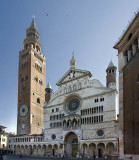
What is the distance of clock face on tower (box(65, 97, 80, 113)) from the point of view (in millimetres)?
45794

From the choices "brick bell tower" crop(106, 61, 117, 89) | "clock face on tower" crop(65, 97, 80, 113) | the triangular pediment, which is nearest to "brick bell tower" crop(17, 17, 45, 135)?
the triangular pediment

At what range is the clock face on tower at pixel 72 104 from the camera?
4579 centimetres

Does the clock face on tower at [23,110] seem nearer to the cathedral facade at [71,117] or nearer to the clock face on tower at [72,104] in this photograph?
the cathedral facade at [71,117]

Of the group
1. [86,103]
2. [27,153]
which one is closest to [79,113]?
[86,103]

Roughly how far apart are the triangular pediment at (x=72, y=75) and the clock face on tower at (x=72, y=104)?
537 centimetres

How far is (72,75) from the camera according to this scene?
49.0 meters

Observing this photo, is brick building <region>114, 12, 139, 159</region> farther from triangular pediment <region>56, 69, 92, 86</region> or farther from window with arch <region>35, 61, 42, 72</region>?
window with arch <region>35, 61, 42, 72</region>

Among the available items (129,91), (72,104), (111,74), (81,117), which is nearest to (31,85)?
(72,104)

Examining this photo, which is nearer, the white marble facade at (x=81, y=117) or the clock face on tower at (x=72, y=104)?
the white marble facade at (x=81, y=117)

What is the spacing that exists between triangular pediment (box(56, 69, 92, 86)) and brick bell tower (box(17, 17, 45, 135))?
46.8 feet

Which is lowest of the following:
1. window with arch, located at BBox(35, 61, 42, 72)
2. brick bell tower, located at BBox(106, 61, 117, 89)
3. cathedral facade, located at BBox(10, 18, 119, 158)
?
cathedral facade, located at BBox(10, 18, 119, 158)

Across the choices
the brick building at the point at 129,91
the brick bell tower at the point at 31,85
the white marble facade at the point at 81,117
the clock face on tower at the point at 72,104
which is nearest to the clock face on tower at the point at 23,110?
the brick bell tower at the point at 31,85

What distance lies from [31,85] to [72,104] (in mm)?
19705

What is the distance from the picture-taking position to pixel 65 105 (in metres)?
48.0
